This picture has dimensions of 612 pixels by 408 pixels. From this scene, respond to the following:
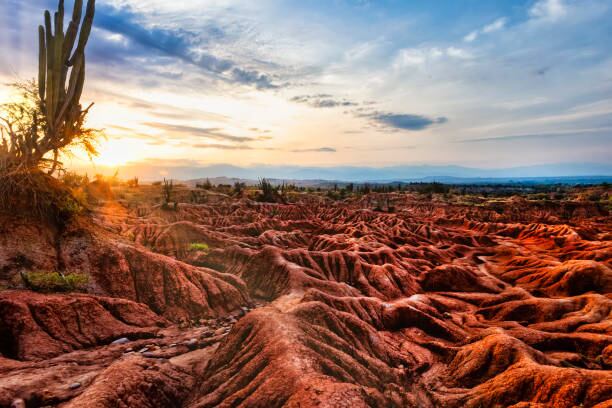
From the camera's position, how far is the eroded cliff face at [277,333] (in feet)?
29.2

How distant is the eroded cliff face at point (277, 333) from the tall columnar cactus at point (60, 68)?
4.88 metres

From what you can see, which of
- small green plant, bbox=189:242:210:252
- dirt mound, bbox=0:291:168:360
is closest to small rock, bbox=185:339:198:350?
dirt mound, bbox=0:291:168:360

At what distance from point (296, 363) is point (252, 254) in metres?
21.8

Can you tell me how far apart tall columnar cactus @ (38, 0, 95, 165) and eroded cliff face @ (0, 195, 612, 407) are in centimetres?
488

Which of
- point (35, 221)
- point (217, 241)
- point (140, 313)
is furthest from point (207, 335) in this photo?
point (217, 241)

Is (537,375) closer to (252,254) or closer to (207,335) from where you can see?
(207,335)

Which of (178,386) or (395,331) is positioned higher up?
(178,386)

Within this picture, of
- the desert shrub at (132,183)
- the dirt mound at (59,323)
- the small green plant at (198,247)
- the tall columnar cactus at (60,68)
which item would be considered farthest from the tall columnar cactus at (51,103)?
the desert shrub at (132,183)

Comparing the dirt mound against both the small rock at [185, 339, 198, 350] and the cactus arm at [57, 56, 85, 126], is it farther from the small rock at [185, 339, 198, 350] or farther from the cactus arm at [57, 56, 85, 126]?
the cactus arm at [57, 56, 85, 126]

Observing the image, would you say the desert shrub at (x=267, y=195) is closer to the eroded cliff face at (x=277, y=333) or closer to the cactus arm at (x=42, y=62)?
the eroded cliff face at (x=277, y=333)

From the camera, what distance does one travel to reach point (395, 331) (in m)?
19.9

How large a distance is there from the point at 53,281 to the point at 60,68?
9634 mm

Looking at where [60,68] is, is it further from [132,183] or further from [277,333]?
[132,183]

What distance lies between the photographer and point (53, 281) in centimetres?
1297
